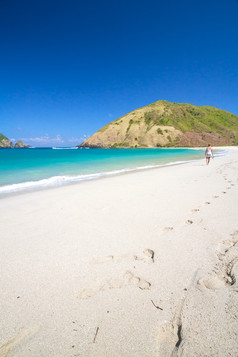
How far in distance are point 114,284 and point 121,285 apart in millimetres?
101

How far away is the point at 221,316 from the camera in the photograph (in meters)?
1.91

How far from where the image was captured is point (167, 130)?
13050 centimetres

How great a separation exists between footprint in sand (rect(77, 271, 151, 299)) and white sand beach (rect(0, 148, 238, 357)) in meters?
0.01

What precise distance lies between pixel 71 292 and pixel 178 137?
132702 mm

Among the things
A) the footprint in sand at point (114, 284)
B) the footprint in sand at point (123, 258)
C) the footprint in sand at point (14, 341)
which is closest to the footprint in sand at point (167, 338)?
the footprint in sand at point (114, 284)

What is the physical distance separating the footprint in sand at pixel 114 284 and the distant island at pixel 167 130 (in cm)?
12431

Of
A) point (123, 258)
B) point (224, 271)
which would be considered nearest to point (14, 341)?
point (123, 258)

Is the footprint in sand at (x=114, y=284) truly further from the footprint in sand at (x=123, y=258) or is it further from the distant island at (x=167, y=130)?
the distant island at (x=167, y=130)

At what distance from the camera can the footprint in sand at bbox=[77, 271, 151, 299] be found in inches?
92.5

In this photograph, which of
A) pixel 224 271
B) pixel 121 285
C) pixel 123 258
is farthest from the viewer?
pixel 123 258

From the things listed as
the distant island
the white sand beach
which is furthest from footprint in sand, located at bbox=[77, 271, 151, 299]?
the distant island

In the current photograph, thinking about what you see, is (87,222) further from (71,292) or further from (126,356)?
(126,356)

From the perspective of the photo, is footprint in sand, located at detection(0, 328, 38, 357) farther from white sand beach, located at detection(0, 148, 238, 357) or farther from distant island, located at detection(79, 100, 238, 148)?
distant island, located at detection(79, 100, 238, 148)

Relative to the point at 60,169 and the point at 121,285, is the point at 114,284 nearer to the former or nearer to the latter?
the point at 121,285
